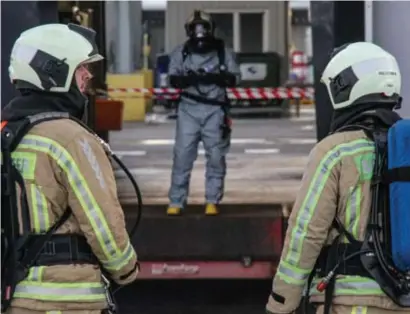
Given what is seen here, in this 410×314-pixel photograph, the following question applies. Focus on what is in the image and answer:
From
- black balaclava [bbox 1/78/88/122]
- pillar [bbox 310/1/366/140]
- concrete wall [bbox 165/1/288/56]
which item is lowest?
black balaclava [bbox 1/78/88/122]

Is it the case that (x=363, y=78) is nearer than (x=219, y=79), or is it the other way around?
(x=363, y=78)

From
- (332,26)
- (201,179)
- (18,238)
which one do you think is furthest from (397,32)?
(201,179)

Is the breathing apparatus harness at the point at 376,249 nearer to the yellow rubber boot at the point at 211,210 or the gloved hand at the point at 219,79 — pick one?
the yellow rubber boot at the point at 211,210

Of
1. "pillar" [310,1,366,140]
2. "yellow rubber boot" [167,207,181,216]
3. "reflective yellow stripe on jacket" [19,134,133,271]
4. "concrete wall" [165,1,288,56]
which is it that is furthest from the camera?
"concrete wall" [165,1,288,56]

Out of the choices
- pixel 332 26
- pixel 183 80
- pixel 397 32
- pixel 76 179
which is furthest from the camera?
pixel 183 80

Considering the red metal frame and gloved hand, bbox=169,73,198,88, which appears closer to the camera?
the red metal frame

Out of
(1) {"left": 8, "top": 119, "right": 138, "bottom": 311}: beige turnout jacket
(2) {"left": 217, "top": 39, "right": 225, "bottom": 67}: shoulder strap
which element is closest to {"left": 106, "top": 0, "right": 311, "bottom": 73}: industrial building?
(2) {"left": 217, "top": 39, "right": 225, "bottom": 67}: shoulder strap

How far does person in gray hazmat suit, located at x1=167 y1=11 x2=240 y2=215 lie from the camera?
6395 millimetres

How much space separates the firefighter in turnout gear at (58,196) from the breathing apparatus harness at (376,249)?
680 mm

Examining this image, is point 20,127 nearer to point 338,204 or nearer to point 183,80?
point 338,204

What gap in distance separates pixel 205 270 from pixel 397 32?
165 cm

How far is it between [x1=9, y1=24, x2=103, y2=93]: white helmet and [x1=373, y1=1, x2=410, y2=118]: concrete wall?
223 cm

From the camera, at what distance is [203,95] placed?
6426mm

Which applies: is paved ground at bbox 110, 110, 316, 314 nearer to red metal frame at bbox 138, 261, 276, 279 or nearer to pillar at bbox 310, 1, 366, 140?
red metal frame at bbox 138, 261, 276, 279
